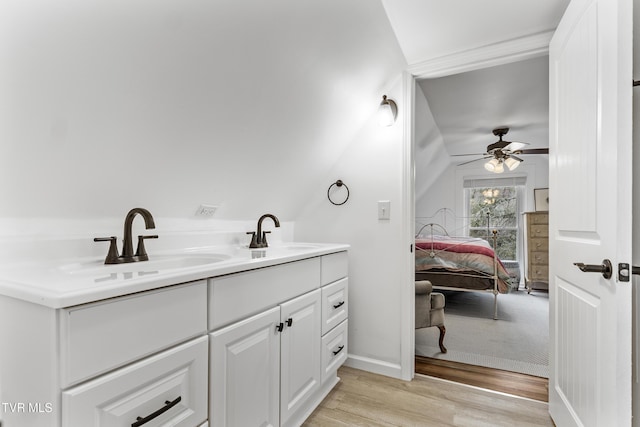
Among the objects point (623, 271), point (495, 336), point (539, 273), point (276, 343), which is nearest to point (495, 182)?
point (539, 273)

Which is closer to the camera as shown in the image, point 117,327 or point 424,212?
point 117,327

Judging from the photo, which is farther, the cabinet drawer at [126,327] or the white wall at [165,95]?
the white wall at [165,95]

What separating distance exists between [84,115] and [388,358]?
210cm

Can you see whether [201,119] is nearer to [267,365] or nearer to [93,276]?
[93,276]

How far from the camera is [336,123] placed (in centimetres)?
203

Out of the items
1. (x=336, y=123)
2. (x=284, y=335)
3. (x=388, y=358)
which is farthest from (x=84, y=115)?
(x=388, y=358)

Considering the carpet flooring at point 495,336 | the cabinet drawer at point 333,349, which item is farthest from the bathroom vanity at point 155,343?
the carpet flooring at point 495,336

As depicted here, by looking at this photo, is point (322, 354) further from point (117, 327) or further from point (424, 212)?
point (424, 212)

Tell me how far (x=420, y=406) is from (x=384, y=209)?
1.17 meters

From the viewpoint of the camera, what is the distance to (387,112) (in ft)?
6.88

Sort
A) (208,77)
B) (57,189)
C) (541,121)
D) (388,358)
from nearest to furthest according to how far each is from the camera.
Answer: (57,189)
(208,77)
(388,358)
(541,121)

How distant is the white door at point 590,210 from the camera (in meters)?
1.04

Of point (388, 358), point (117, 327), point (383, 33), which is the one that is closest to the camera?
point (117, 327)

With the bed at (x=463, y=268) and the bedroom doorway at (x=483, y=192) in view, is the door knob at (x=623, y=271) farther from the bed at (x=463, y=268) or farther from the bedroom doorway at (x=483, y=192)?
the bed at (x=463, y=268)
